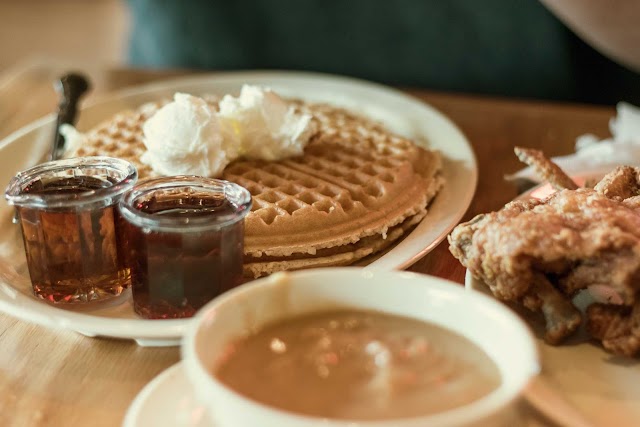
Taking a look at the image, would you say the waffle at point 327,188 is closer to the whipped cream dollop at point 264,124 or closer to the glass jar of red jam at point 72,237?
the whipped cream dollop at point 264,124

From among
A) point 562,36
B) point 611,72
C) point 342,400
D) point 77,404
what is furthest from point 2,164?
point 611,72

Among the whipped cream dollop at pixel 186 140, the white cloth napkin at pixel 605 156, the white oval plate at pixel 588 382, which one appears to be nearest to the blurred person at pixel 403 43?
the white cloth napkin at pixel 605 156

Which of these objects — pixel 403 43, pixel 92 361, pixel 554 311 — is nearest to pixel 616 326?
pixel 554 311

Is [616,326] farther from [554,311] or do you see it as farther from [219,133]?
[219,133]

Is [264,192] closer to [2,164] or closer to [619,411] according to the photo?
[2,164]

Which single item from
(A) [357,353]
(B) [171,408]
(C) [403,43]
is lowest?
(C) [403,43]

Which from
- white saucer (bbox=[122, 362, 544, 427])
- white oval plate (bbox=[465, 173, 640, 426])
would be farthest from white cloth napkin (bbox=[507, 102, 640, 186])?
white saucer (bbox=[122, 362, 544, 427])

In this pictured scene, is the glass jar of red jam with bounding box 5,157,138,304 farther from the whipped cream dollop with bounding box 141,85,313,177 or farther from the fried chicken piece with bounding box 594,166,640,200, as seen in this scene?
the fried chicken piece with bounding box 594,166,640,200
